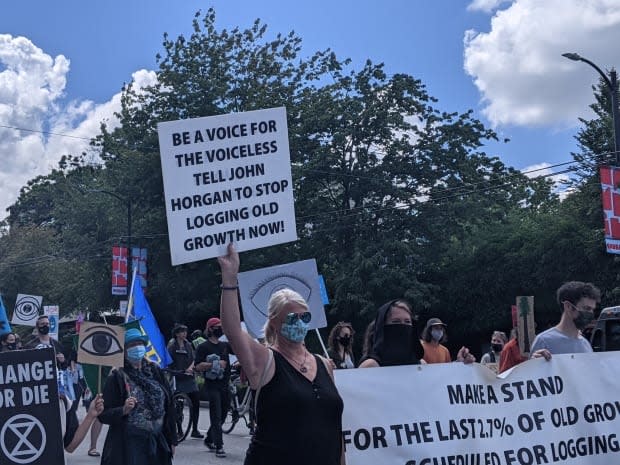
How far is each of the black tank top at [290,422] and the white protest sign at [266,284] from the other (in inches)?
239

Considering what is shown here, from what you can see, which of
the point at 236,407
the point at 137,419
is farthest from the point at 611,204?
the point at 137,419

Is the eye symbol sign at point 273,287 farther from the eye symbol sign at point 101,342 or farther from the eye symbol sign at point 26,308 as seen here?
the eye symbol sign at point 26,308

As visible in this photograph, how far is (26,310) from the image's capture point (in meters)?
28.0

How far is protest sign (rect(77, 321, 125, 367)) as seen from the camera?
295 inches

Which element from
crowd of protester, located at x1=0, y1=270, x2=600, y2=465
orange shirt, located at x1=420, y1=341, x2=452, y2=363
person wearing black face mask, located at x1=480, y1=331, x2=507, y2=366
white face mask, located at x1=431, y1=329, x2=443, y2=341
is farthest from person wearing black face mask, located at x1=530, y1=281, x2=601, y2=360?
person wearing black face mask, located at x1=480, y1=331, x2=507, y2=366

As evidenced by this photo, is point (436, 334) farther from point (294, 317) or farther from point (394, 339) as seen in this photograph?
point (294, 317)

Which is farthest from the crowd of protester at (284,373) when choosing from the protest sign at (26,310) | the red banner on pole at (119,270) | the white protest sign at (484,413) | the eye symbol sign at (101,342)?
the red banner on pole at (119,270)

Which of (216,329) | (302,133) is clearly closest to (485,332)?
(302,133)

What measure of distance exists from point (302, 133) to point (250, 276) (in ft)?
80.2

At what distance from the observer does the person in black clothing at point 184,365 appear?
14.6 m

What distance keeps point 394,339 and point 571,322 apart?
148 centimetres

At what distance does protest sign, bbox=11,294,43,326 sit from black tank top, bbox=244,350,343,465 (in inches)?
946

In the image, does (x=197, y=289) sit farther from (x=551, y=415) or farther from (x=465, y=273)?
(x=551, y=415)

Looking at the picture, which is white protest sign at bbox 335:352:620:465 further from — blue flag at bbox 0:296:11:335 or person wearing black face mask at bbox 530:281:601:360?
blue flag at bbox 0:296:11:335
